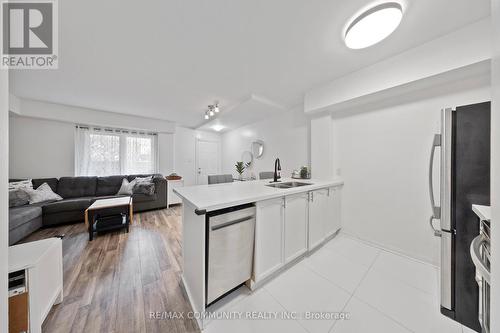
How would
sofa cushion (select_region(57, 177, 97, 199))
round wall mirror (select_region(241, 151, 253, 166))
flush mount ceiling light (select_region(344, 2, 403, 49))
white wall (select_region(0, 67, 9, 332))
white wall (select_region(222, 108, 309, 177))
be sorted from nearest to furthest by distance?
white wall (select_region(0, 67, 9, 332)) < flush mount ceiling light (select_region(344, 2, 403, 49)) < white wall (select_region(222, 108, 309, 177)) < sofa cushion (select_region(57, 177, 97, 199)) < round wall mirror (select_region(241, 151, 253, 166))

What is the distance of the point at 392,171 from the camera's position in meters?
2.15

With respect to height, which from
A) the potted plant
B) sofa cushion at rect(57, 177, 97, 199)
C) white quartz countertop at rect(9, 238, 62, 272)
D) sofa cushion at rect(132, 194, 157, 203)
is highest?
the potted plant

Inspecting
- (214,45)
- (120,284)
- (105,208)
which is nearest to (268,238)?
(120,284)

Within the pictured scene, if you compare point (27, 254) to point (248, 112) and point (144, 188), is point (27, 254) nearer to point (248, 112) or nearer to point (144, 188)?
point (144, 188)

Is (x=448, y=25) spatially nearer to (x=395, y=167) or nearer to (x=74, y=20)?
(x=395, y=167)

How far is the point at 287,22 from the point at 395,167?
7.04 feet

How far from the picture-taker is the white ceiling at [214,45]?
1296 mm

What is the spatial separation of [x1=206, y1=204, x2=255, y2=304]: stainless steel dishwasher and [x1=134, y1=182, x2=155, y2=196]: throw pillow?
3272 mm

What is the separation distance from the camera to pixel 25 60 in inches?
77.9

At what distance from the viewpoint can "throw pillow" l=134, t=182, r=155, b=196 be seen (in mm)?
3729

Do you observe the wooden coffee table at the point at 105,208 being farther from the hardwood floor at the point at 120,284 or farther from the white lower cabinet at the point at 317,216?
the white lower cabinet at the point at 317,216

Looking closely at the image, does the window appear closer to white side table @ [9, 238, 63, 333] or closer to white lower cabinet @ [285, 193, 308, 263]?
white side table @ [9, 238, 63, 333]

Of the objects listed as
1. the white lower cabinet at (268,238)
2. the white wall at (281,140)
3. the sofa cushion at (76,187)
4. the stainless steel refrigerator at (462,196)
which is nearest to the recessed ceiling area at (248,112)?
the white wall at (281,140)

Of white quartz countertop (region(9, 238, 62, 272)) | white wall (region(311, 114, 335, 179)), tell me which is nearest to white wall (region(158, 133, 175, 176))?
white quartz countertop (region(9, 238, 62, 272))
